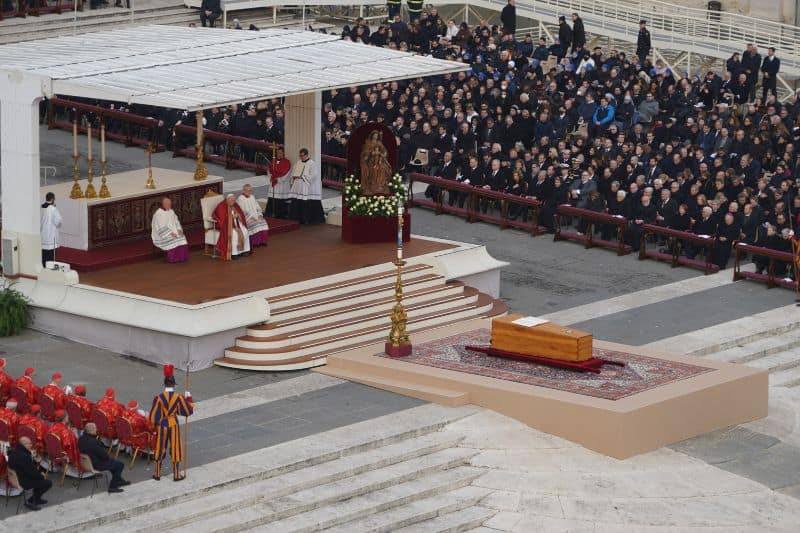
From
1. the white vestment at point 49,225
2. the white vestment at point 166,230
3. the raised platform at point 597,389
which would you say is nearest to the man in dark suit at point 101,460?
the raised platform at point 597,389

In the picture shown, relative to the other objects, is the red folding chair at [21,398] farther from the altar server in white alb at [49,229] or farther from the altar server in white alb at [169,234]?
the altar server in white alb at [169,234]

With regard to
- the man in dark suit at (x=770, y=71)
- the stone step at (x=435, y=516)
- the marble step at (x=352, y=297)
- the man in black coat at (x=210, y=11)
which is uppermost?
the man in black coat at (x=210, y=11)

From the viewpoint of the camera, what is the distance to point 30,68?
30.7 m

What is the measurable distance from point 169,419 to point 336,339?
6.17 meters

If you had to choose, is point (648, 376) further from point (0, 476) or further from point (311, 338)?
point (0, 476)

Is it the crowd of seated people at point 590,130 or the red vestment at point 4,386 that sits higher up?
the crowd of seated people at point 590,130

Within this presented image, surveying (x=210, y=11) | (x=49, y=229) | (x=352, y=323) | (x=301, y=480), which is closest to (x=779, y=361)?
(x=352, y=323)

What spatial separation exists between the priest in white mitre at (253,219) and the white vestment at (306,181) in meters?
1.61

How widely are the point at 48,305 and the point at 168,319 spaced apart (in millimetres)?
2256

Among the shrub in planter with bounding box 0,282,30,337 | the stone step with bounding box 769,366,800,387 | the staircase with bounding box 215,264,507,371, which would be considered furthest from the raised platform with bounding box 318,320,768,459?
the shrub in planter with bounding box 0,282,30,337

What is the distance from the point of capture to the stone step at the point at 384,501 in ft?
79.7

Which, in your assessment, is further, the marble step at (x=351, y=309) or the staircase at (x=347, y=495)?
the marble step at (x=351, y=309)

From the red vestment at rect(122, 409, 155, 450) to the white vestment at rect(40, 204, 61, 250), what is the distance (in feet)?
22.3

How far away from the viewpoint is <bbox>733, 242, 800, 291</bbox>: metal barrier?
112 ft
